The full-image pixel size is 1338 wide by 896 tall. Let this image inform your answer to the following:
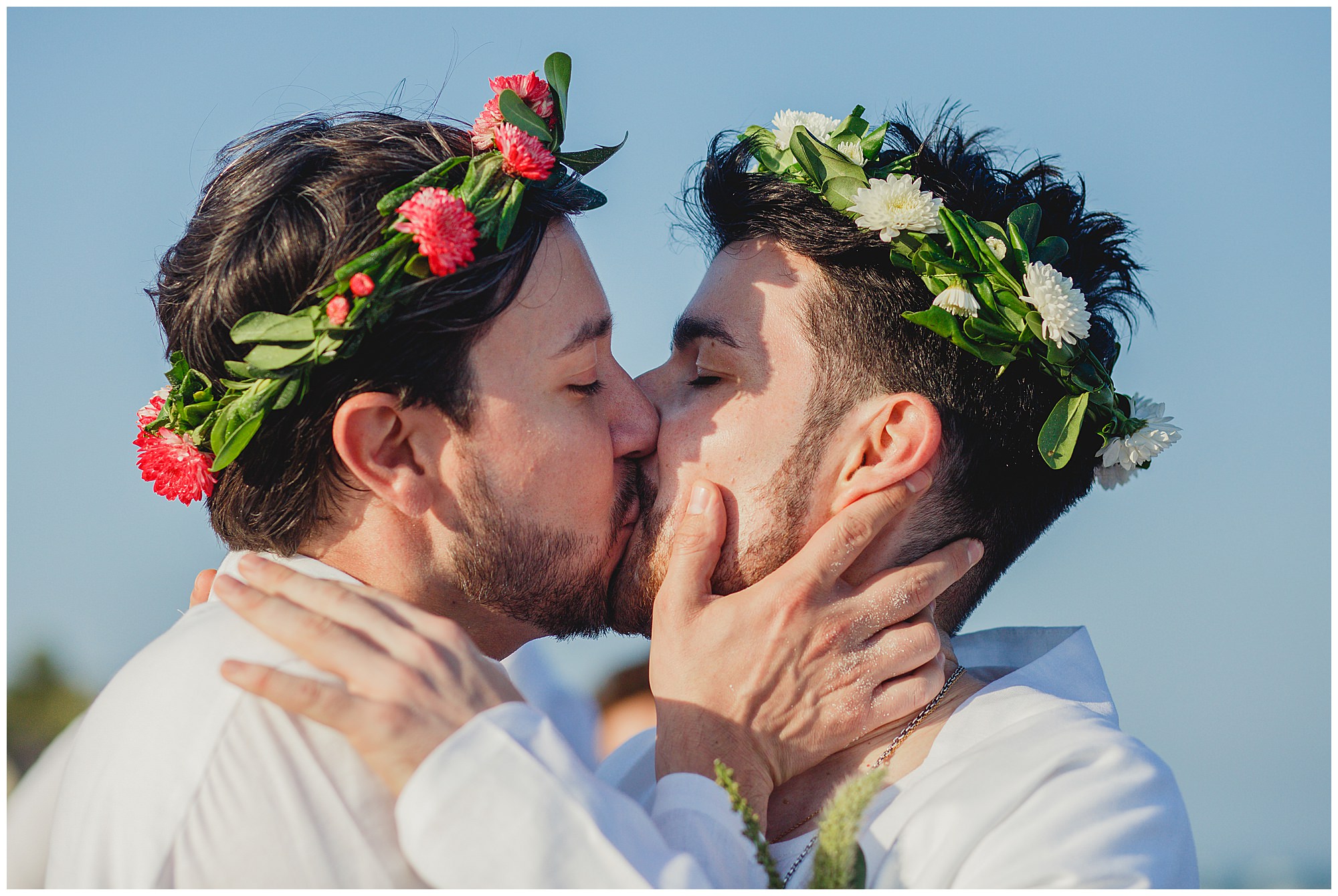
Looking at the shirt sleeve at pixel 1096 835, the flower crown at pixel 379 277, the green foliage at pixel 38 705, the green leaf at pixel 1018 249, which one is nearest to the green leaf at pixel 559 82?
the flower crown at pixel 379 277

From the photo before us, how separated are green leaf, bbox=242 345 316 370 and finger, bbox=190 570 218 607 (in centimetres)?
82

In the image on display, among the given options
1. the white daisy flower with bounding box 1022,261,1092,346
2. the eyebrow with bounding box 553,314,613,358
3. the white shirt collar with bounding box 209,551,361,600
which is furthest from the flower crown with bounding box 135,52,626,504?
the white daisy flower with bounding box 1022,261,1092,346

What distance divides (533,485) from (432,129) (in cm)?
130

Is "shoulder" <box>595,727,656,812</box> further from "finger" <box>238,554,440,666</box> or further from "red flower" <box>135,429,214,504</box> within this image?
"red flower" <box>135,429,214,504</box>

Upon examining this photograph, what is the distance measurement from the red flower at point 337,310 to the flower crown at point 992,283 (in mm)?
1868

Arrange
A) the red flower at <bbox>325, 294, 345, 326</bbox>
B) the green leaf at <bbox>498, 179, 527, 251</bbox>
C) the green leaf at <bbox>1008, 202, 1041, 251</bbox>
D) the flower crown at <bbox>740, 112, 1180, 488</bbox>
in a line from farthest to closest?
the green leaf at <bbox>1008, 202, 1041, 251</bbox> → the flower crown at <bbox>740, 112, 1180, 488</bbox> → the green leaf at <bbox>498, 179, 527, 251</bbox> → the red flower at <bbox>325, 294, 345, 326</bbox>

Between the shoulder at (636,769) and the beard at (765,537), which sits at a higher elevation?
the beard at (765,537)

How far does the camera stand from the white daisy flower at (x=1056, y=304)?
12.6 feet

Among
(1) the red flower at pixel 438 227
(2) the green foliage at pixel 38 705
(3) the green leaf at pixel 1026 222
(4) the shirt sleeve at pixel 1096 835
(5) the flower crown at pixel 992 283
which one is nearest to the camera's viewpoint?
(4) the shirt sleeve at pixel 1096 835

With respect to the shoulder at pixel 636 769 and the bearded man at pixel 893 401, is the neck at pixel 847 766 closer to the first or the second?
the bearded man at pixel 893 401

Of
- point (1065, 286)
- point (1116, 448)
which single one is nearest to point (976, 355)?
point (1065, 286)

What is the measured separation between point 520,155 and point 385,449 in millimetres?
1093

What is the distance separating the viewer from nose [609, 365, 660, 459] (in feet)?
13.6

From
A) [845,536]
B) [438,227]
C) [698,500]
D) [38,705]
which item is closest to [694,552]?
[698,500]
